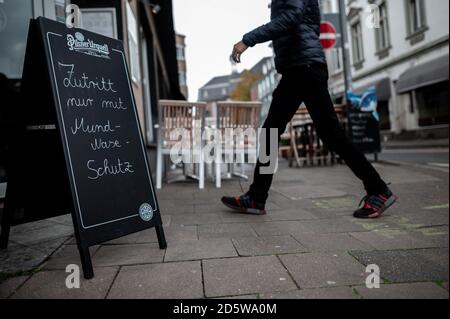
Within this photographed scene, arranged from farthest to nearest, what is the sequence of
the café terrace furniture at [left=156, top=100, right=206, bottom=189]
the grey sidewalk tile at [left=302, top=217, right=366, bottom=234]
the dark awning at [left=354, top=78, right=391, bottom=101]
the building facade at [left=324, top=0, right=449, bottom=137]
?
the dark awning at [left=354, top=78, right=391, bottom=101]
the building facade at [left=324, top=0, right=449, bottom=137]
the café terrace furniture at [left=156, top=100, right=206, bottom=189]
the grey sidewalk tile at [left=302, top=217, right=366, bottom=234]

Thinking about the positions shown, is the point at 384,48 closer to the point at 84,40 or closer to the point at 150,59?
the point at 150,59

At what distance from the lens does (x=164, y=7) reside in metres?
10.9

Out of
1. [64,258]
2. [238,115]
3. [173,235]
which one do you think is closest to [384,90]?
[238,115]

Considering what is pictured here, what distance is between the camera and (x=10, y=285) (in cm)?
169

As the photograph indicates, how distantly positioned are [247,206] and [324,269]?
53.7 inches

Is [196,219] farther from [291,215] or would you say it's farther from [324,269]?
[324,269]

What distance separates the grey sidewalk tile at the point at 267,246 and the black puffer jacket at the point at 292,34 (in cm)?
129

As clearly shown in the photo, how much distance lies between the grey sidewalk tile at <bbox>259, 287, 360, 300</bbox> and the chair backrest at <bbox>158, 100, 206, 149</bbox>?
3.56 metres

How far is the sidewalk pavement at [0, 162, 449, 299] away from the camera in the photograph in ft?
5.09

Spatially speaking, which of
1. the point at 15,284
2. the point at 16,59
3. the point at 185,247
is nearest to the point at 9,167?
the point at 15,284

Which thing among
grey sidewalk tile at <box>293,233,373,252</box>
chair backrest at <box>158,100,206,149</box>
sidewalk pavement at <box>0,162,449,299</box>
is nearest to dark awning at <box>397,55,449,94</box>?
chair backrest at <box>158,100,206,149</box>

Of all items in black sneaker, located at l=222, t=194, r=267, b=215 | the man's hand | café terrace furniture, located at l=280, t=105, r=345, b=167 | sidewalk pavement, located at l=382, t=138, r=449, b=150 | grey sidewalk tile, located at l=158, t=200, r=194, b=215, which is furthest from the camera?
sidewalk pavement, located at l=382, t=138, r=449, b=150

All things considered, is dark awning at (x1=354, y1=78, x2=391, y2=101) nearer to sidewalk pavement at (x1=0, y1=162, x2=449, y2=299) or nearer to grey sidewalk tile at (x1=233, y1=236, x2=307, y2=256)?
sidewalk pavement at (x1=0, y1=162, x2=449, y2=299)

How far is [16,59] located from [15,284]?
2.58m
